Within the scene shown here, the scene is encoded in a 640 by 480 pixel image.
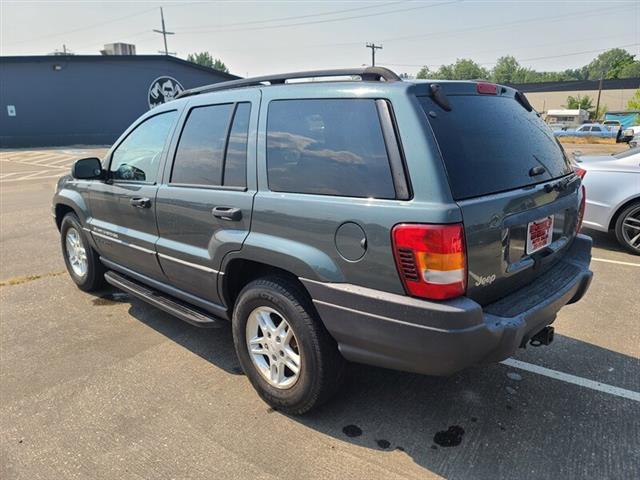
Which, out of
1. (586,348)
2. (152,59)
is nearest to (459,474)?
(586,348)

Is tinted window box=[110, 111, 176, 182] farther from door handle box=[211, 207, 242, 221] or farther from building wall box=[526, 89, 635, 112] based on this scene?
building wall box=[526, 89, 635, 112]

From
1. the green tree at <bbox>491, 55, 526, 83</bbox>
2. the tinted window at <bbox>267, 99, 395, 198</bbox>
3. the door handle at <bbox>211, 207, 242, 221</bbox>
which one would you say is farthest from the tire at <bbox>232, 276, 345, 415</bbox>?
the green tree at <bbox>491, 55, 526, 83</bbox>

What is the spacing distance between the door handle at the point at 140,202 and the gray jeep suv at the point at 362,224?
4 cm

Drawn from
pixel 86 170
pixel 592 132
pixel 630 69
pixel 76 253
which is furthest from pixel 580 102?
pixel 86 170

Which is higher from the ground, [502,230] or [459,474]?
[502,230]

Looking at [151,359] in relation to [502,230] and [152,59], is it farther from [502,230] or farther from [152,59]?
[152,59]

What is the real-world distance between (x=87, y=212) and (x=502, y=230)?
382cm

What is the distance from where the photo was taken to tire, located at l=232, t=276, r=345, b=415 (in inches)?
105

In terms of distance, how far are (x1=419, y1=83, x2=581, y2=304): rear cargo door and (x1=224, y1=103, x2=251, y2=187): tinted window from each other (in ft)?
3.85

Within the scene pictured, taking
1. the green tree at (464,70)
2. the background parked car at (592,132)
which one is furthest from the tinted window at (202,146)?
the green tree at (464,70)

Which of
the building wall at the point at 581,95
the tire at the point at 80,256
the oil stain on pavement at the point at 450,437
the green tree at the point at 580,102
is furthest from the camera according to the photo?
the green tree at the point at 580,102

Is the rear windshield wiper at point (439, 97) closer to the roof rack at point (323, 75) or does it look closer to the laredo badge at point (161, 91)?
the roof rack at point (323, 75)

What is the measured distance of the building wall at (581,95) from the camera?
74.8 meters

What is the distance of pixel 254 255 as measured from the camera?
112 inches
